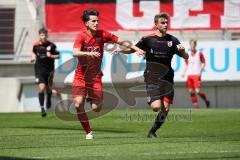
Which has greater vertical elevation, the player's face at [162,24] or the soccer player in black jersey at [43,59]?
the player's face at [162,24]

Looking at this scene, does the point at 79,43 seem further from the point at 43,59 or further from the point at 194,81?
the point at 194,81

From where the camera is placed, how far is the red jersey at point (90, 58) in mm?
13500

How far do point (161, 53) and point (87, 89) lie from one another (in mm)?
1425

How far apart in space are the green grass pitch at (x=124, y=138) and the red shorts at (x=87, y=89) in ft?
2.50

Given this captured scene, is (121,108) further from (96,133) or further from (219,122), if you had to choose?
(96,133)

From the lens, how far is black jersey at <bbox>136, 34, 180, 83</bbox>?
13633 mm

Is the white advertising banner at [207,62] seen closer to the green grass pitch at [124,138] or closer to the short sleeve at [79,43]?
the green grass pitch at [124,138]

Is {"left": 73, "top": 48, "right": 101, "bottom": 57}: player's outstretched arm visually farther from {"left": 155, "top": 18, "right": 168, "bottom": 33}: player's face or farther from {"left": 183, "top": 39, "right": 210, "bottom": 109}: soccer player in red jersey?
{"left": 183, "top": 39, "right": 210, "bottom": 109}: soccer player in red jersey

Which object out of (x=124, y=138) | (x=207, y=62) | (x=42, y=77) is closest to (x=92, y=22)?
(x=124, y=138)

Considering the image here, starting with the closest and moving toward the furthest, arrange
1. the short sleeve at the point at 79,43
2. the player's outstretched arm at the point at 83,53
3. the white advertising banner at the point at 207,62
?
the player's outstretched arm at the point at 83,53
the short sleeve at the point at 79,43
the white advertising banner at the point at 207,62

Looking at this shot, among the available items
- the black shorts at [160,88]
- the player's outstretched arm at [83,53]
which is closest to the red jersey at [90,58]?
the player's outstretched arm at [83,53]

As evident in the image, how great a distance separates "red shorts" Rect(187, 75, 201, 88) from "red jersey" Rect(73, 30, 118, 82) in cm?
1180

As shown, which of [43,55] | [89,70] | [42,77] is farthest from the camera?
[43,55]

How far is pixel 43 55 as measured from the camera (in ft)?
72.8
